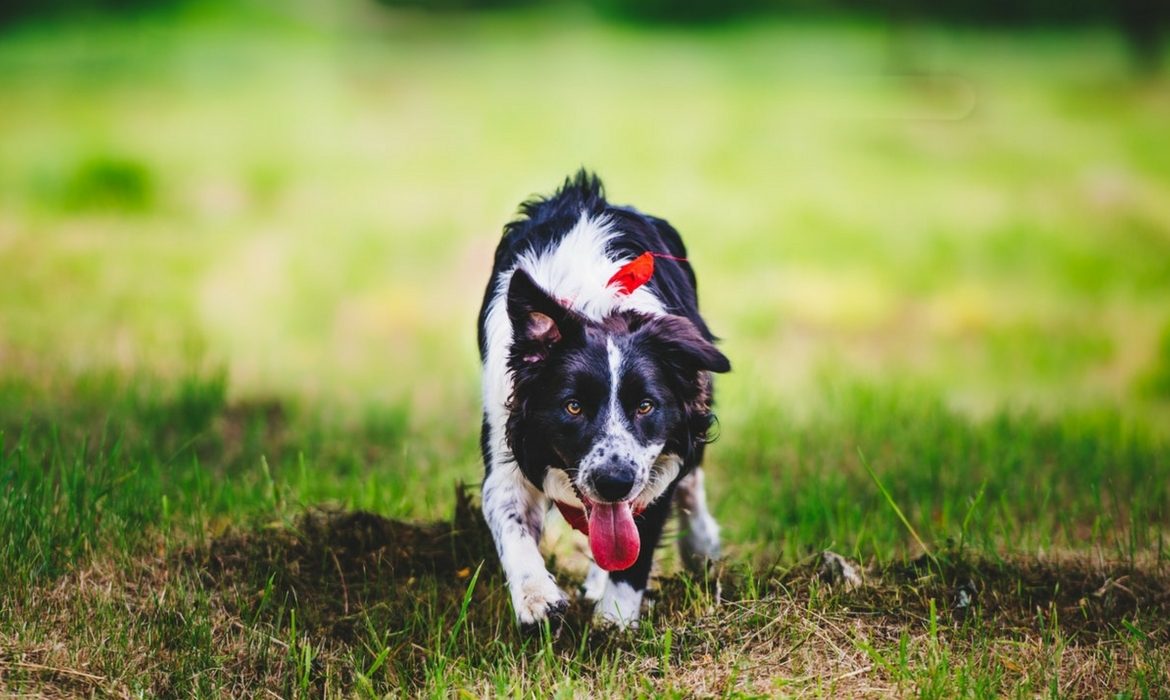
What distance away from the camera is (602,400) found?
3.67m

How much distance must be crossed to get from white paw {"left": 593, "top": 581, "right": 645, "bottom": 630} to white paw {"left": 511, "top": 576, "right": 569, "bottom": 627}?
22cm

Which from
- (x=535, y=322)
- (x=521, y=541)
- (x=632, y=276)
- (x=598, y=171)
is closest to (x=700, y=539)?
(x=521, y=541)

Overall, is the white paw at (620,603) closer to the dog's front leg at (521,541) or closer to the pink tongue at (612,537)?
the dog's front leg at (521,541)

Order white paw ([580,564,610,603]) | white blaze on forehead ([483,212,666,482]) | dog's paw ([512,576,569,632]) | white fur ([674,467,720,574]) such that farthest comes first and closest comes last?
white fur ([674,467,720,574]) < white paw ([580,564,610,603]) < white blaze on forehead ([483,212,666,482]) < dog's paw ([512,576,569,632])

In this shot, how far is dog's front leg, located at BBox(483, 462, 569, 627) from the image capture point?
3775 millimetres

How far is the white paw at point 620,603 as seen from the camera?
3980 millimetres

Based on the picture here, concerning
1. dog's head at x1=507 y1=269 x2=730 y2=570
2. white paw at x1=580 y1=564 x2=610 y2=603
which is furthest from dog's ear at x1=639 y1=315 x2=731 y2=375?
white paw at x1=580 y1=564 x2=610 y2=603

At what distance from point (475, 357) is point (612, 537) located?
5619 mm

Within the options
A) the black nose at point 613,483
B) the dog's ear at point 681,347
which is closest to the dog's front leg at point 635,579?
the black nose at point 613,483

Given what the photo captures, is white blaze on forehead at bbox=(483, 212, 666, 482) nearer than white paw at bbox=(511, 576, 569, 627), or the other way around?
white paw at bbox=(511, 576, 569, 627)

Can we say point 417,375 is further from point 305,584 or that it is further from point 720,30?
point 720,30

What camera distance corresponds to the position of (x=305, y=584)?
416cm

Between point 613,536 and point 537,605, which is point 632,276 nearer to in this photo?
point 613,536

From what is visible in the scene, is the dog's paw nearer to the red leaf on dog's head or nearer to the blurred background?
the red leaf on dog's head
